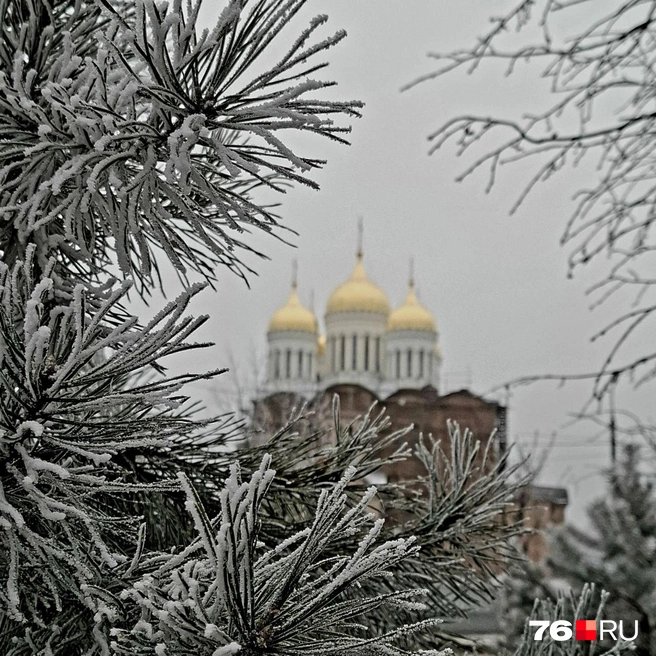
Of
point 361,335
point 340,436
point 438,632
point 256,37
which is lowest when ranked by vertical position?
point 438,632

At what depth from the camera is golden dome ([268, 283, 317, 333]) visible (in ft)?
126

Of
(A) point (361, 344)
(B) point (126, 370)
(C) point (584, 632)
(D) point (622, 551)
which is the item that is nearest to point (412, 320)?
(A) point (361, 344)

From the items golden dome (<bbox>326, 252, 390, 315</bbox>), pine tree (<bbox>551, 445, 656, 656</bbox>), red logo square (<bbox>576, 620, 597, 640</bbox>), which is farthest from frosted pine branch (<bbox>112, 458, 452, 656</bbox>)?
golden dome (<bbox>326, 252, 390, 315</bbox>)

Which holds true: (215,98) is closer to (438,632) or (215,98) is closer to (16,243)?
(16,243)

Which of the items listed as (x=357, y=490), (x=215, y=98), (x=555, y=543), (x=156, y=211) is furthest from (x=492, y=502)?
(x=555, y=543)

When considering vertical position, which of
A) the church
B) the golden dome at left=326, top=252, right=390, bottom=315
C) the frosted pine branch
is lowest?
the frosted pine branch

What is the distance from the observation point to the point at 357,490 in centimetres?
195

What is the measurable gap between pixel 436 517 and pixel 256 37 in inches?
46.3

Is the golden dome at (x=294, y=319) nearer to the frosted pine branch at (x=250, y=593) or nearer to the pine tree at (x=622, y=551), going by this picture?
the pine tree at (x=622, y=551)

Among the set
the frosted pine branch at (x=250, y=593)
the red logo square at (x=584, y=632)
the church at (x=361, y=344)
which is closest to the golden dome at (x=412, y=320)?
the church at (x=361, y=344)

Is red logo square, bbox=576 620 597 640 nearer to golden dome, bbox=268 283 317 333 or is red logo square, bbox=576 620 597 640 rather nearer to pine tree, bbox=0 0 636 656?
pine tree, bbox=0 0 636 656

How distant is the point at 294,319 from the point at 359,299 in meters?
2.93

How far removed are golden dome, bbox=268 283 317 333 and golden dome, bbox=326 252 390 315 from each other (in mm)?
950

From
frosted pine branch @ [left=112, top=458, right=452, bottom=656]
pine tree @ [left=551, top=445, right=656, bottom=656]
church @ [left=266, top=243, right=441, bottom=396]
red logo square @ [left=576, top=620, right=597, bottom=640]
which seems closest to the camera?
frosted pine branch @ [left=112, top=458, right=452, bottom=656]
